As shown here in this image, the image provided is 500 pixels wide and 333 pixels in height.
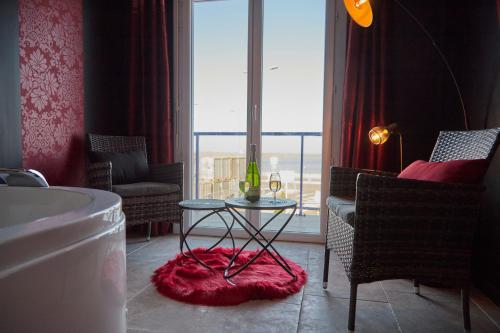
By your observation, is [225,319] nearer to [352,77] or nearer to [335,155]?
[335,155]

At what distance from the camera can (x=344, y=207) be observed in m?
1.79

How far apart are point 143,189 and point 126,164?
36 cm

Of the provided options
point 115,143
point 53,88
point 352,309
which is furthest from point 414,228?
point 53,88

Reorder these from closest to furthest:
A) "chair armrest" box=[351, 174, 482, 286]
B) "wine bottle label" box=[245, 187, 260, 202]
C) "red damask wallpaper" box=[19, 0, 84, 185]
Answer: "chair armrest" box=[351, 174, 482, 286] → "wine bottle label" box=[245, 187, 260, 202] → "red damask wallpaper" box=[19, 0, 84, 185]

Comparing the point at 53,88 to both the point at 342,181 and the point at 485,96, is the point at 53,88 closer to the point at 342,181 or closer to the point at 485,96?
the point at 342,181

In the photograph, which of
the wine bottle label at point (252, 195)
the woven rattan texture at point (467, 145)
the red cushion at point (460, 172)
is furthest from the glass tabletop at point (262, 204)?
the woven rattan texture at point (467, 145)

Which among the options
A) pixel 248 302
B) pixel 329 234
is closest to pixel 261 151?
pixel 329 234

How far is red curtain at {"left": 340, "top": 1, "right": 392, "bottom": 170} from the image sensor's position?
2.82 meters

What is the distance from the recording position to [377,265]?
1524 mm

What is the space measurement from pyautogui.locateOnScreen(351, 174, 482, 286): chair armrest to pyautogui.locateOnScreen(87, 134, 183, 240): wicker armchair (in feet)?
6.01

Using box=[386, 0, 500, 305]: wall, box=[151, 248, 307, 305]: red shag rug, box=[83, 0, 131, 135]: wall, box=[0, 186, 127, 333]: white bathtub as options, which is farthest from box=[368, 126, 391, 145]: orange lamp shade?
box=[83, 0, 131, 135]: wall

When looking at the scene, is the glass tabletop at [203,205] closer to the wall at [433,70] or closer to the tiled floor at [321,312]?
the tiled floor at [321,312]

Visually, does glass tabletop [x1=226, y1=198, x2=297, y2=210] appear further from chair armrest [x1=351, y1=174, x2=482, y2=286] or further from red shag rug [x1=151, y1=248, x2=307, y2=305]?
chair armrest [x1=351, y1=174, x2=482, y2=286]

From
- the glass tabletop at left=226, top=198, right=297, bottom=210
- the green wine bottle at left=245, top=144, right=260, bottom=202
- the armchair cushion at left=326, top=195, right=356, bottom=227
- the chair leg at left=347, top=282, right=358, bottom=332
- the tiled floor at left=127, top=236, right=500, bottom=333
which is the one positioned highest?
the green wine bottle at left=245, top=144, right=260, bottom=202
